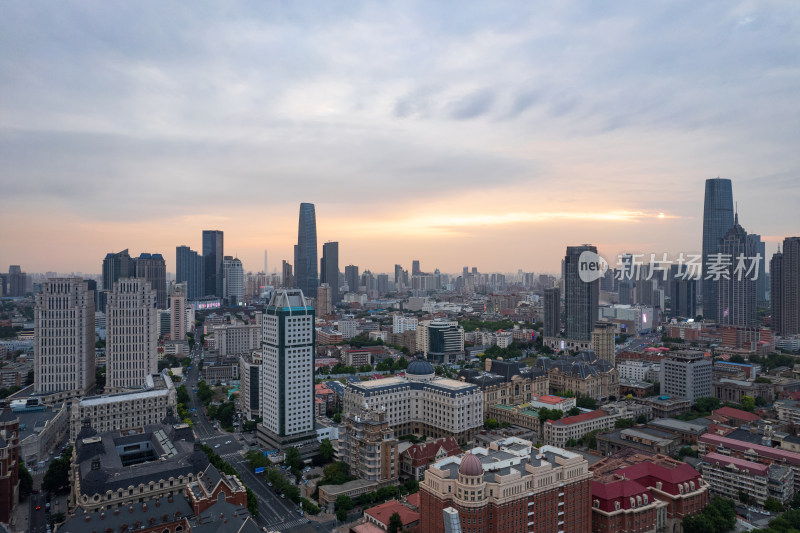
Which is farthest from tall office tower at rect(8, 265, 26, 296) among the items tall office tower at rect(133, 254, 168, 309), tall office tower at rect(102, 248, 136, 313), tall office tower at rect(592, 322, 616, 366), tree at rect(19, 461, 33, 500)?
tall office tower at rect(592, 322, 616, 366)

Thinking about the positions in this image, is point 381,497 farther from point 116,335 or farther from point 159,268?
point 159,268

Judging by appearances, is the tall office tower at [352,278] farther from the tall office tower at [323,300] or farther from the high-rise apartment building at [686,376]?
the high-rise apartment building at [686,376]

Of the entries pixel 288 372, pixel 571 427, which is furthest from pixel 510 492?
pixel 571 427

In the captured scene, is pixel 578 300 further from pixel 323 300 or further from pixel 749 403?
pixel 323 300

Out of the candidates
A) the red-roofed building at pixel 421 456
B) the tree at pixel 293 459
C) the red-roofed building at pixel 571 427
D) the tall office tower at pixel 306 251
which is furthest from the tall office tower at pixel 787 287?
the tall office tower at pixel 306 251

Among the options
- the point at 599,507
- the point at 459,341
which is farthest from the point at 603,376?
the point at 599,507

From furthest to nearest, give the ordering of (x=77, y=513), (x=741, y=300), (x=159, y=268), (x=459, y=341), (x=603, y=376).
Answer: (x=159, y=268)
(x=741, y=300)
(x=459, y=341)
(x=603, y=376)
(x=77, y=513)
